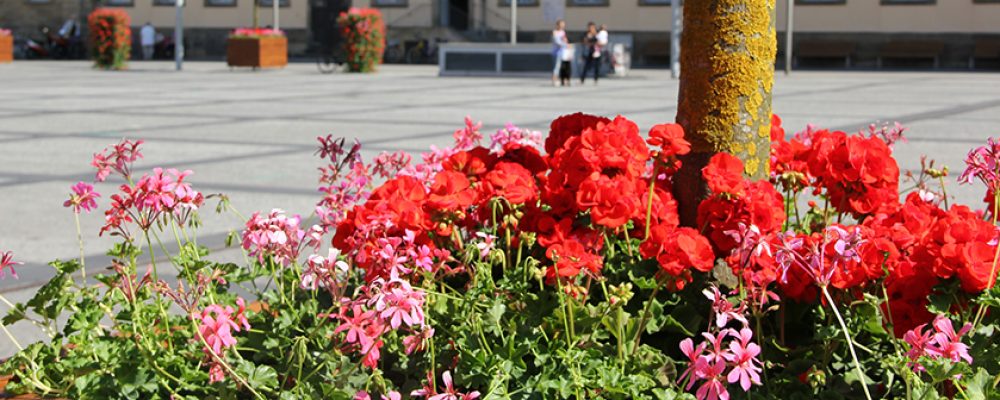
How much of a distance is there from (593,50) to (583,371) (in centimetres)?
2378

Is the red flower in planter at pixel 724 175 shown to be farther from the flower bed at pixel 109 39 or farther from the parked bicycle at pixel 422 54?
the parked bicycle at pixel 422 54

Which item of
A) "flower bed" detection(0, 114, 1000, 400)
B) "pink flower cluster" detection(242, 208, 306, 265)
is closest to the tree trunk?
"flower bed" detection(0, 114, 1000, 400)

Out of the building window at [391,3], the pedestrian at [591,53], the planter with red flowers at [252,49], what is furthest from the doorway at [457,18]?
the pedestrian at [591,53]

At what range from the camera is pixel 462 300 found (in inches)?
113

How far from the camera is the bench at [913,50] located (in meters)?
A: 36.9

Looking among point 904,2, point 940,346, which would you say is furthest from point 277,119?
point 904,2

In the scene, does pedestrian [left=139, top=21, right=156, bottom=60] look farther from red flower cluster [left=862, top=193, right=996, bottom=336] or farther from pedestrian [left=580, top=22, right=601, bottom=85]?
red flower cluster [left=862, top=193, right=996, bottom=336]

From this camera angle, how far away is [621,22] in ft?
134

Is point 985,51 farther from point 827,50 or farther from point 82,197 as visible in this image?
point 82,197

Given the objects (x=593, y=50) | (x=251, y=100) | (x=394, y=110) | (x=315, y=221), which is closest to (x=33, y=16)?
(x=593, y=50)

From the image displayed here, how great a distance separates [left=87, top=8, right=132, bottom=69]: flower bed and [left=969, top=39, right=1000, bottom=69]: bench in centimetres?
2056

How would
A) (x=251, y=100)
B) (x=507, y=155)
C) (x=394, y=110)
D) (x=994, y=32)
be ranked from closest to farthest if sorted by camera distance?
(x=507, y=155) → (x=394, y=110) → (x=251, y=100) → (x=994, y=32)

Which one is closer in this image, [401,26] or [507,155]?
[507,155]

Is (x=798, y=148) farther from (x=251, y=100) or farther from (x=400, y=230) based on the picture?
(x=251, y=100)
